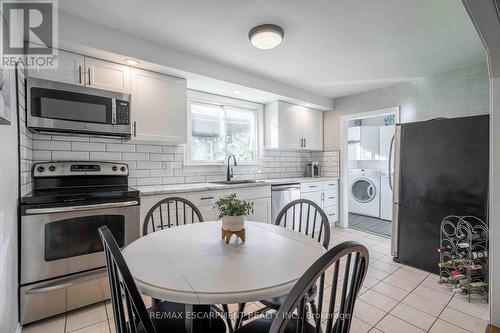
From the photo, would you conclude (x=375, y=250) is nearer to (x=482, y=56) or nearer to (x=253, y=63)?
(x=482, y=56)

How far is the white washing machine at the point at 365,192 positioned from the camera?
192 inches

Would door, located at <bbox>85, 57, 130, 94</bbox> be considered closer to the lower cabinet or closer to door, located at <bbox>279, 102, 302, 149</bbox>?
door, located at <bbox>279, 102, 302, 149</bbox>

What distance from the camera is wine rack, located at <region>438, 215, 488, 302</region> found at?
2158 millimetres

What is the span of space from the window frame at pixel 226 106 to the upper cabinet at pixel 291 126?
0.44 ft

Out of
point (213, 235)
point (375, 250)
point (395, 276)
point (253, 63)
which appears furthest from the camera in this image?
point (375, 250)

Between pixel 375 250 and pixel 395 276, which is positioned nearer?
pixel 395 276

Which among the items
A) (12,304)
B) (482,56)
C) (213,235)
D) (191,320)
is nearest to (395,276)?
(213,235)

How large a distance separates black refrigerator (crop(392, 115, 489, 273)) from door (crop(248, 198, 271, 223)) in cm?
155

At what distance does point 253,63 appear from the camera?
2.81m

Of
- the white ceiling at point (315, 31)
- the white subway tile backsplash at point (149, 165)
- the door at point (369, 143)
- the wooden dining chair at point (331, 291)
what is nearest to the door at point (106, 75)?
the white ceiling at point (315, 31)

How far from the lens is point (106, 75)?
7.35 feet

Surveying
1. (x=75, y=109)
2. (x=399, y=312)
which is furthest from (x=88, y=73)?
(x=399, y=312)

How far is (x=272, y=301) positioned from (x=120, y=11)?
7.58 feet

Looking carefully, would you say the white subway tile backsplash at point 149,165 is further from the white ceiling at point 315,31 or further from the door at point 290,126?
the door at point 290,126
